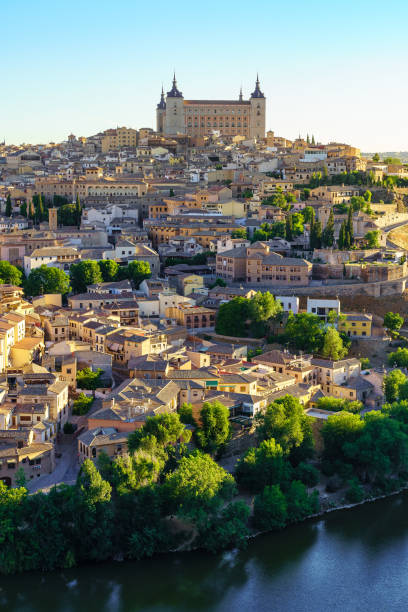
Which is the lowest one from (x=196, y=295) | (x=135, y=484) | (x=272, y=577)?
(x=272, y=577)

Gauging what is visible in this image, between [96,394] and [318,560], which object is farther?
[96,394]

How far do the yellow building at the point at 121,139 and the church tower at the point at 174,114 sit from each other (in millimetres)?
3358

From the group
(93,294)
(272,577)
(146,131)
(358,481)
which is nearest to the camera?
(272,577)

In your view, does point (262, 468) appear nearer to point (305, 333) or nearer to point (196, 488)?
point (196, 488)

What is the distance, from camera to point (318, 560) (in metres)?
12.6

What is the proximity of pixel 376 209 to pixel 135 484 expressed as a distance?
67.5 ft

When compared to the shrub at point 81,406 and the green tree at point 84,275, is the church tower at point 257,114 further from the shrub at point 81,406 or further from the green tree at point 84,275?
the shrub at point 81,406

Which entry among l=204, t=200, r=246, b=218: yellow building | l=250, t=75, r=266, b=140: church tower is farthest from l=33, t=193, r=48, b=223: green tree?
l=250, t=75, r=266, b=140: church tower

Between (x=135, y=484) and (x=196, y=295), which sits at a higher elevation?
(x=196, y=295)

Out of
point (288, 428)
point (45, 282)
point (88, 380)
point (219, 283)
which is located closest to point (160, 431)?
point (288, 428)

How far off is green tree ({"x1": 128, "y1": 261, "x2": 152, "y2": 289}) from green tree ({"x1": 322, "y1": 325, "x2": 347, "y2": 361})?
6292 mm

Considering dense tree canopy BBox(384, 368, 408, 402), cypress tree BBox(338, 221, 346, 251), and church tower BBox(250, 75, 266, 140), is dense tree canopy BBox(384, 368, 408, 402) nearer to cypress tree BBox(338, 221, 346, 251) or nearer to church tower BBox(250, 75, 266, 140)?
cypress tree BBox(338, 221, 346, 251)

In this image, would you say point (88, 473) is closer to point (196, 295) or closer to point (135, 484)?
point (135, 484)

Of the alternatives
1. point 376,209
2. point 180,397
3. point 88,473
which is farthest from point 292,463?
point 376,209
